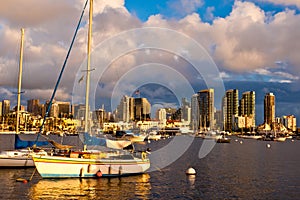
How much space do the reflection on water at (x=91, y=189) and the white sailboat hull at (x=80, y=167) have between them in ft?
2.61

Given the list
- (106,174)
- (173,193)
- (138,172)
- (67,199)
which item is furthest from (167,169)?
(67,199)

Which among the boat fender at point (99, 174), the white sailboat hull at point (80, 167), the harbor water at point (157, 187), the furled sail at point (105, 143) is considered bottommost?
the harbor water at point (157, 187)

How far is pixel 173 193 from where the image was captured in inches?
1598

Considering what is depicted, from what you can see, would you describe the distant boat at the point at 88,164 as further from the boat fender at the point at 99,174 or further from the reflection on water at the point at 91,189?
the reflection on water at the point at 91,189

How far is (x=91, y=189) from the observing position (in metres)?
41.0

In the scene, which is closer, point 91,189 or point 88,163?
point 91,189

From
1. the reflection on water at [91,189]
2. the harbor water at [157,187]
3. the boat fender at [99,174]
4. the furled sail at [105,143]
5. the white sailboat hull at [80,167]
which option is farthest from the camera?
the furled sail at [105,143]

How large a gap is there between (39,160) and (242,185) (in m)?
24.4

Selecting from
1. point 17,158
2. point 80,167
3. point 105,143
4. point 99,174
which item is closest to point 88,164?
point 80,167

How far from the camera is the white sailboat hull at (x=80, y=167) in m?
43.9

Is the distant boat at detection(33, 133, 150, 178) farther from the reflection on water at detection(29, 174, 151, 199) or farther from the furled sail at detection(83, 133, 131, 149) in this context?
the furled sail at detection(83, 133, 131, 149)

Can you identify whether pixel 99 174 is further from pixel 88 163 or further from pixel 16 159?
pixel 16 159

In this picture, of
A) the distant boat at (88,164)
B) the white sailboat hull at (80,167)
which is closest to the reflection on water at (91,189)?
the white sailboat hull at (80,167)

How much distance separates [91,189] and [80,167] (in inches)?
207
